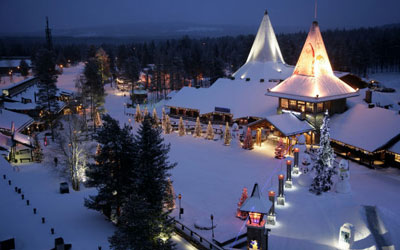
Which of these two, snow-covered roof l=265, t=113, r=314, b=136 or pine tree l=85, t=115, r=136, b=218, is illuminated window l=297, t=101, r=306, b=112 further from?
pine tree l=85, t=115, r=136, b=218

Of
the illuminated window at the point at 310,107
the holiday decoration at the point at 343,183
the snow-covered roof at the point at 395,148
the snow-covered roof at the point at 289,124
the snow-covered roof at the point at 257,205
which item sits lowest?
the holiday decoration at the point at 343,183

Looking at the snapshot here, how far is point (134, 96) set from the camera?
64312 mm

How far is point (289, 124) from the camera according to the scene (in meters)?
33.8

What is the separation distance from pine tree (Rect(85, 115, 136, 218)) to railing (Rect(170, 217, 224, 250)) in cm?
341

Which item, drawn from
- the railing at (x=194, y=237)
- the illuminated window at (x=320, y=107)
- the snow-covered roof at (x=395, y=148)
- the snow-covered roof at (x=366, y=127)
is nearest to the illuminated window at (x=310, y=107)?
the illuminated window at (x=320, y=107)

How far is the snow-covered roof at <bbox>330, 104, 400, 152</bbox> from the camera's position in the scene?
28953 millimetres

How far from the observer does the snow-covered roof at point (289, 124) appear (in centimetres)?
3285

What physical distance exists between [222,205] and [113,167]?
23.4 ft

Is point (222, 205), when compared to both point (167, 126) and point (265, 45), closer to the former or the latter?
point (167, 126)

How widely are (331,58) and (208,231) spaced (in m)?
69.0

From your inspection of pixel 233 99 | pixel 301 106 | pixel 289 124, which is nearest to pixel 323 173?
pixel 289 124

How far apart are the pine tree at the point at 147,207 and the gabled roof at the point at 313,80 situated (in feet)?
68.5

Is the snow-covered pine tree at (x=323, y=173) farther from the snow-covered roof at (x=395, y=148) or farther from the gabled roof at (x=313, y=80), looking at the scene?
the gabled roof at (x=313, y=80)

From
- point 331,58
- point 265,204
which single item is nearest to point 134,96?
point 331,58
